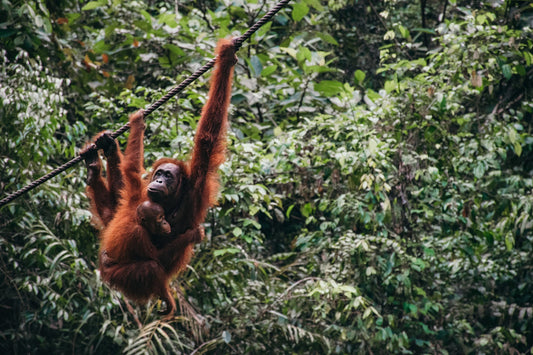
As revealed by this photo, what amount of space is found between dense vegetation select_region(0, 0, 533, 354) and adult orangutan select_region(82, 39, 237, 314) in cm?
100

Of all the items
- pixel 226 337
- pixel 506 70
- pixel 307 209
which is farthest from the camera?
pixel 307 209

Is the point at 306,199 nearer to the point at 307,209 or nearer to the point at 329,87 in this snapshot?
the point at 307,209

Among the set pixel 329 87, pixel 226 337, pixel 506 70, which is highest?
pixel 506 70

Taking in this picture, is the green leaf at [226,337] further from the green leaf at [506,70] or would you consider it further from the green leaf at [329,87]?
the green leaf at [506,70]

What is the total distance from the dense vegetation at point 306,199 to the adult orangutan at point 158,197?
1.00 meters

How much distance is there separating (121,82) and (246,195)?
2.14 m

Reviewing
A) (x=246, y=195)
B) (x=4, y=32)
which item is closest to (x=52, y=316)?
(x=246, y=195)

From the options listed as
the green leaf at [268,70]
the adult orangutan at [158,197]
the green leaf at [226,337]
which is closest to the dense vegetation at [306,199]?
the green leaf at [268,70]

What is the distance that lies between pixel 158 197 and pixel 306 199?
2266 mm

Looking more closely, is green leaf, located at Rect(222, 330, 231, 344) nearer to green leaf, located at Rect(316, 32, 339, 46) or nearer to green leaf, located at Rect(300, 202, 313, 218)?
green leaf, located at Rect(300, 202, 313, 218)

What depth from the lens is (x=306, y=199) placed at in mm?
5555

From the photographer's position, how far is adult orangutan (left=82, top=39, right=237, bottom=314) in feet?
11.5

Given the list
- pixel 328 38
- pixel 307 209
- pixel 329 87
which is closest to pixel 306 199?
pixel 307 209

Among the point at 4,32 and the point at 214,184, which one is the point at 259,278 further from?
the point at 4,32
